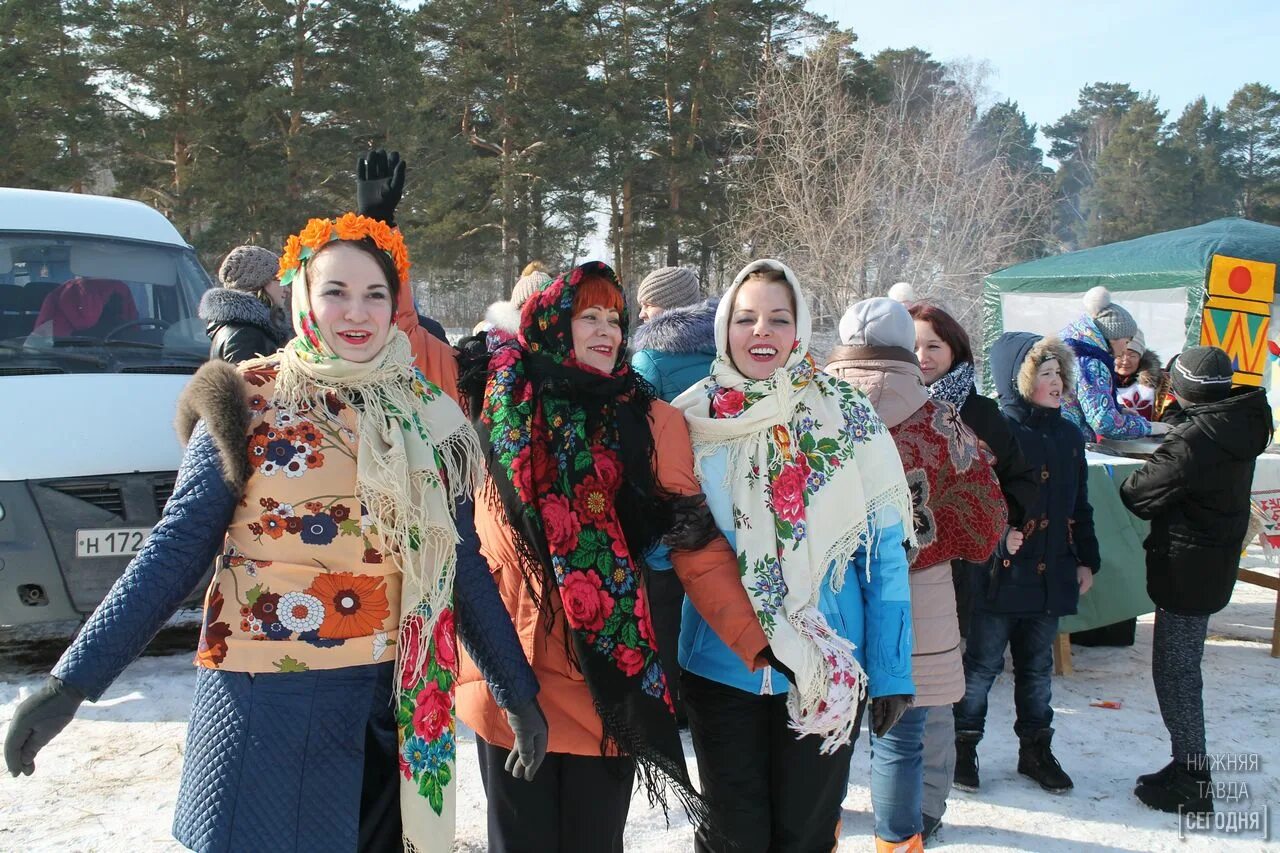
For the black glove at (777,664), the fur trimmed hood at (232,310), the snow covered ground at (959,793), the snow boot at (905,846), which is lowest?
the snow covered ground at (959,793)

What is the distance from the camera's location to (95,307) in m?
5.50

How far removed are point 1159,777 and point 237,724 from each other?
11.9ft

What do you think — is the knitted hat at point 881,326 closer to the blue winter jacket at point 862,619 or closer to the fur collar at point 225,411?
the blue winter jacket at point 862,619

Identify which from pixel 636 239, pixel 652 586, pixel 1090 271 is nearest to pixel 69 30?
pixel 636 239

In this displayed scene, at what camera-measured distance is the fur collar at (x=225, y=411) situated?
6.26 ft

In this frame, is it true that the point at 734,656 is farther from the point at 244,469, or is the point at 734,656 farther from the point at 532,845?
the point at 244,469

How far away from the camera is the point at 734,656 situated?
2.45 meters

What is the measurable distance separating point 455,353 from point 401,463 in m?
1.07

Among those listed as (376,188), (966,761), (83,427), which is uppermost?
(376,188)

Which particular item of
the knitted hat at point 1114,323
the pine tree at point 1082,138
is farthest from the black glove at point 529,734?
the pine tree at point 1082,138

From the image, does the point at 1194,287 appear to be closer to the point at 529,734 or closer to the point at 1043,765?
the point at 1043,765

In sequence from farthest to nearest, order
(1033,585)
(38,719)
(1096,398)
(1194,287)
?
1. (1194,287)
2. (1096,398)
3. (1033,585)
4. (38,719)

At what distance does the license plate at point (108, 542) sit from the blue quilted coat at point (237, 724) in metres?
3.07

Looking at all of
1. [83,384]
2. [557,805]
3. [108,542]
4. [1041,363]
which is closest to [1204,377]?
[1041,363]
